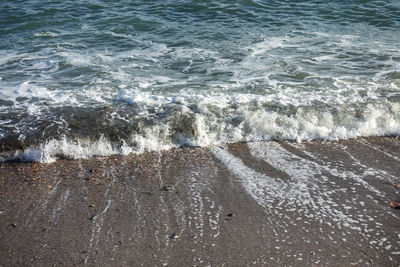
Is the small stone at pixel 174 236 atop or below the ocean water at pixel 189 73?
below

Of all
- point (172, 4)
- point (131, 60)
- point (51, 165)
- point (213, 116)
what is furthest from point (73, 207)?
point (172, 4)

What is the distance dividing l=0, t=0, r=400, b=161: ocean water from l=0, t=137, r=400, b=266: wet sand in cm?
51

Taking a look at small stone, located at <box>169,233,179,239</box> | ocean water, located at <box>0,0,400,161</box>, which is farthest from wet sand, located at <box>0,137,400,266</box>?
ocean water, located at <box>0,0,400,161</box>

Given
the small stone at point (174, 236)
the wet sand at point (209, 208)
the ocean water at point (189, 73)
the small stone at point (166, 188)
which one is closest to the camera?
the wet sand at point (209, 208)

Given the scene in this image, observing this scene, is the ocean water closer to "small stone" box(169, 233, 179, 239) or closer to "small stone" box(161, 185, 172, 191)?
"small stone" box(161, 185, 172, 191)

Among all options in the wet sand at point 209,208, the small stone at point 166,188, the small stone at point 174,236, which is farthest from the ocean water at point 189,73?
the small stone at point 174,236

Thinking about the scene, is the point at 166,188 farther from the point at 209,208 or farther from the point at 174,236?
the point at 174,236

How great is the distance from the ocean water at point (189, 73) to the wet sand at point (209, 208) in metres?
0.51

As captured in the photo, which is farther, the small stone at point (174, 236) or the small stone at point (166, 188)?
the small stone at point (166, 188)

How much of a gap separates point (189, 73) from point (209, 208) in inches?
169

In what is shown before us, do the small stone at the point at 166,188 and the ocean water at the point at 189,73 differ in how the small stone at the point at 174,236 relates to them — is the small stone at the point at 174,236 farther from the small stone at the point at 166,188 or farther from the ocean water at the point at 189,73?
the ocean water at the point at 189,73

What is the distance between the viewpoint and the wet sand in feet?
10.4

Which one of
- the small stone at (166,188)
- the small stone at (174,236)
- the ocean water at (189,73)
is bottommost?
the small stone at (166,188)

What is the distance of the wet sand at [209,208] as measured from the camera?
316 cm
